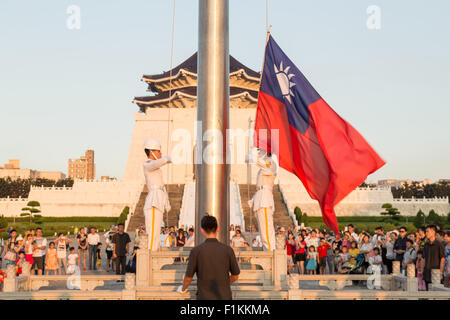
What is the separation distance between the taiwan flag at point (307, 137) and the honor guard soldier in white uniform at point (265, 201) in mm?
282

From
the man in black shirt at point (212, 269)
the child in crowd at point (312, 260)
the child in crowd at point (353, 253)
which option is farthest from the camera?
the child in crowd at point (312, 260)

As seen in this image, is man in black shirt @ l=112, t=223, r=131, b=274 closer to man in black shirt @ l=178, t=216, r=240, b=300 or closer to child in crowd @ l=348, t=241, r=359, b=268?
child in crowd @ l=348, t=241, r=359, b=268

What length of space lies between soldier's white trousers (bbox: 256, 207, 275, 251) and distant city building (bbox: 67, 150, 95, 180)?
12139 centimetres

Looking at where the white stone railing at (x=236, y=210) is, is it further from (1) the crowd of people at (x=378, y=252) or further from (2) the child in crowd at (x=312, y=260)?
(2) the child in crowd at (x=312, y=260)

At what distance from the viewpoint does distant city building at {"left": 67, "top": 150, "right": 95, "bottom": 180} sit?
125562 millimetres

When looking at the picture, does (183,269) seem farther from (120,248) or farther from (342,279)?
(120,248)

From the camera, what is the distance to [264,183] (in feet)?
24.2

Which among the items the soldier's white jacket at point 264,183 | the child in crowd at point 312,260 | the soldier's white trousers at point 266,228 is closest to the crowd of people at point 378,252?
the child in crowd at point 312,260

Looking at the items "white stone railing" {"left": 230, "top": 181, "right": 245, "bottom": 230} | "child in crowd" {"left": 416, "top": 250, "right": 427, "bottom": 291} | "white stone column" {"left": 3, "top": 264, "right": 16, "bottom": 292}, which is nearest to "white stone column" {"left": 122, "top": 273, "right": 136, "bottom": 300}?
"white stone column" {"left": 3, "top": 264, "right": 16, "bottom": 292}

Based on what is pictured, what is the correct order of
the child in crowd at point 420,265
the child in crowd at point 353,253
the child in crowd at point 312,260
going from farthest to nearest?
the child in crowd at point 312,260 → the child in crowd at point 353,253 → the child in crowd at point 420,265

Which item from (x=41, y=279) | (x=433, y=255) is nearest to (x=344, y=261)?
(x=433, y=255)

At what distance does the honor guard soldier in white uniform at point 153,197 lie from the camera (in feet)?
22.9
